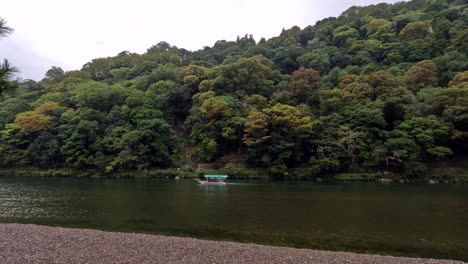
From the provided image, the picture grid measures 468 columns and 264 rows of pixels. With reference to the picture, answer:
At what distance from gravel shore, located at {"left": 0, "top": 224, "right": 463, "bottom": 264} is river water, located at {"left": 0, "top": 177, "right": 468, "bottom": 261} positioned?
6.84 feet

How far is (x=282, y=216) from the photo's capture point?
2034 cm

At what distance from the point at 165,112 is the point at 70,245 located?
179ft

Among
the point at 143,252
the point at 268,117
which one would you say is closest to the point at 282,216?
the point at 143,252

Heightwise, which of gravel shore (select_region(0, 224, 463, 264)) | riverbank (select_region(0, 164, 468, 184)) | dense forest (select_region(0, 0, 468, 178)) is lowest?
gravel shore (select_region(0, 224, 463, 264))

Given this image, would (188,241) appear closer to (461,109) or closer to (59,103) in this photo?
(461,109)

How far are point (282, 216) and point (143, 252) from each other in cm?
1079

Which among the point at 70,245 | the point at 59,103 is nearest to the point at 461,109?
the point at 70,245

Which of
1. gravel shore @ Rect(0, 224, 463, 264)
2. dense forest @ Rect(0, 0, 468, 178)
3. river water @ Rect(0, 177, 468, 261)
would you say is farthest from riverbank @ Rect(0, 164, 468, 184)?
gravel shore @ Rect(0, 224, 463, 264)

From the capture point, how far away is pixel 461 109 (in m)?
44.6

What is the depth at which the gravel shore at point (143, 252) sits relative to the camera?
1120cm

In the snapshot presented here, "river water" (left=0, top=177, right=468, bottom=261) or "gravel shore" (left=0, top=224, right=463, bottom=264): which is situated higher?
"gravel shore" (left=0, top=224, right=463, bottom=264)

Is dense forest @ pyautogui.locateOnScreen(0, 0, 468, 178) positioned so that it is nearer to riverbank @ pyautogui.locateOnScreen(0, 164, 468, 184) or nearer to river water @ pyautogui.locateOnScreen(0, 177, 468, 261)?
riverbank @ pyautogui.locateOnScreen(0, 164, 468, 184)

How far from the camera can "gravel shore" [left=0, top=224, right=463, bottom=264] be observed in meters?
11.2

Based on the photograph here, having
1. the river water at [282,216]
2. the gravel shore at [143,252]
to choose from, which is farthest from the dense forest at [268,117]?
the gravel shore at [143,252]
